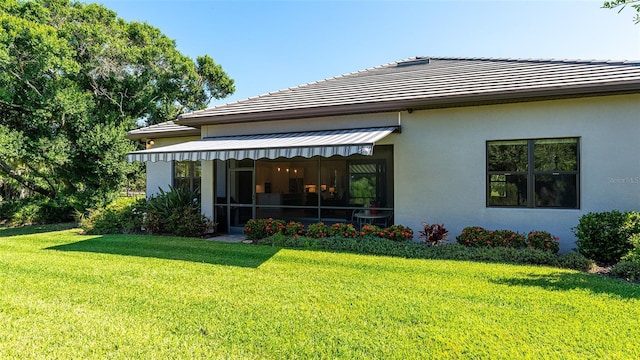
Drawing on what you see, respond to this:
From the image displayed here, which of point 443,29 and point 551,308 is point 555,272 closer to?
point 551,308

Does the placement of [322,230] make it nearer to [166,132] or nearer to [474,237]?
[474,237]

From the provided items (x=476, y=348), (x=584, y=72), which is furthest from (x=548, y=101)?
(x=476, y=348)

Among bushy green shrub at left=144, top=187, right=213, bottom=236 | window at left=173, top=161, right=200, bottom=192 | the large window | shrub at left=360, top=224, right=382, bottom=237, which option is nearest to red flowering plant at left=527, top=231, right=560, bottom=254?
shrub at left=360, top=224, right=382, bottom=237

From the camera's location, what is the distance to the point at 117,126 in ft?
79.8

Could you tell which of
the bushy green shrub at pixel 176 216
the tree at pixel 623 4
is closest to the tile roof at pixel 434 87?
the tree at pixel 623 4

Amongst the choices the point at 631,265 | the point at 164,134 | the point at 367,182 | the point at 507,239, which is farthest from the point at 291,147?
the point at 164,134

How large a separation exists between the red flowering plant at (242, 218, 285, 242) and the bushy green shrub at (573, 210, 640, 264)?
33.5 ft

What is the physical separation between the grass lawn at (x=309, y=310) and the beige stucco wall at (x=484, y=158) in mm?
3180

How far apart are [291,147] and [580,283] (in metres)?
8.61

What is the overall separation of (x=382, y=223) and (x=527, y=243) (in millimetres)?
5376

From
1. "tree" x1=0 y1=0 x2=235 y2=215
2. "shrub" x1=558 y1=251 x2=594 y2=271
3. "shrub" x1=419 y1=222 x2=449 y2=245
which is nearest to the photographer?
"shrub" x1=558 y1=251 x2=594 y2=271

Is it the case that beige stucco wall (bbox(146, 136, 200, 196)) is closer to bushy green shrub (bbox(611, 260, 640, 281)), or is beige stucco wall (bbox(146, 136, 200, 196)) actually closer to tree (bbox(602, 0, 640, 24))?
tree (bbox(602, 0, 640, 24))

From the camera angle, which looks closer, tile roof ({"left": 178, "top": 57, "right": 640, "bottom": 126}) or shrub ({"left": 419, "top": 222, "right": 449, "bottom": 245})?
tile roof ({"left": 178, "top": 57, "right": 640, "bottom": 126})

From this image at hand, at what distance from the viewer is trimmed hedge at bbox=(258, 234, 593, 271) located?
32.6 ft
